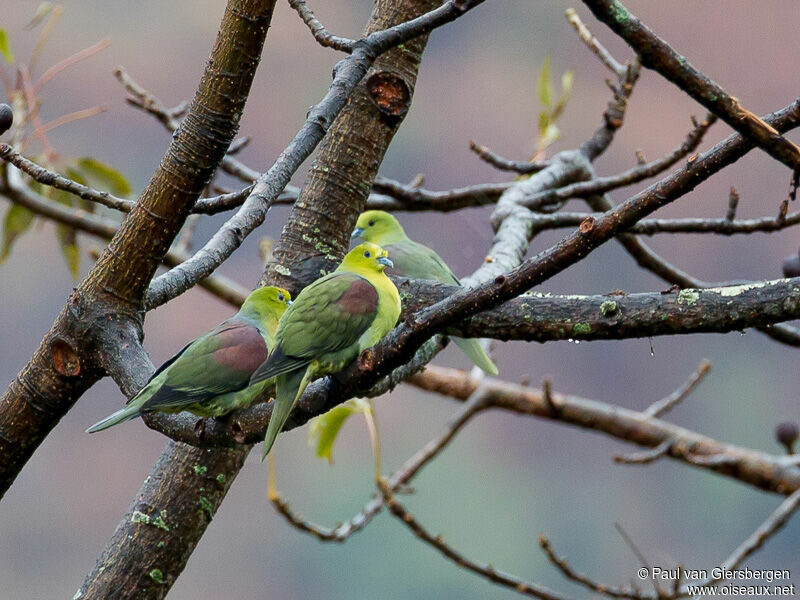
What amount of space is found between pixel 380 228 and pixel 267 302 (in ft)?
5.17

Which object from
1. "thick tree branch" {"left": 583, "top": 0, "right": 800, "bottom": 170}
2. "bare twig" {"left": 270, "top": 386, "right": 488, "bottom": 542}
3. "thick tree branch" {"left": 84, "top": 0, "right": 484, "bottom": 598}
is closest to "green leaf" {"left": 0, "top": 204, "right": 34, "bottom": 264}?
"bare twig" {"left": 270, "top": 386, "right": 488, "bottom": 542}

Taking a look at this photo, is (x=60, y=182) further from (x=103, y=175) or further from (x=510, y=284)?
(x=103, y=175)

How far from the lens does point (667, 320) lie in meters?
1.37

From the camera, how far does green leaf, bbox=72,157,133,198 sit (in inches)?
121

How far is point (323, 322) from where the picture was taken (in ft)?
5.12

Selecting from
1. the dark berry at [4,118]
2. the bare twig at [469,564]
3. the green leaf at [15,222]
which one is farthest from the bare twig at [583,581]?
the green leaf at [15,222]

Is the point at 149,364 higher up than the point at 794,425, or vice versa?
the point at 794,425

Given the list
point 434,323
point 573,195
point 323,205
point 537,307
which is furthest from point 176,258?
point 434,323

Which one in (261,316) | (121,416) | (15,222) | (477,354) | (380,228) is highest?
(380,228)

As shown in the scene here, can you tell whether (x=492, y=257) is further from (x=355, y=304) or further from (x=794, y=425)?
(x=794, y=425)

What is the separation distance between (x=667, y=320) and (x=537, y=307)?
10.8 inches

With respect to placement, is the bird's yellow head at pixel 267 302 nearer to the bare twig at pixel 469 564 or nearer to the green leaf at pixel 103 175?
the bare twig at pixel 469 564

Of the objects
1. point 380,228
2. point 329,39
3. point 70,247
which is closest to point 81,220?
point 70,247

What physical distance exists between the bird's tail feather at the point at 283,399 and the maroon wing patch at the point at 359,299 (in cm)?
18
